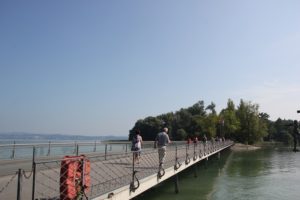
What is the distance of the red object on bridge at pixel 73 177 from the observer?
29.6 ft

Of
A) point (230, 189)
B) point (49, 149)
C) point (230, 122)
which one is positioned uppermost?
point (230, 122)

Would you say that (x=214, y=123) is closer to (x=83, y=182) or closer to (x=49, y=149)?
(x=49, y=149)

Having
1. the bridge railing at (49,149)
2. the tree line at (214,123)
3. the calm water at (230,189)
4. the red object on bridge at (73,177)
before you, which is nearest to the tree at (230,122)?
the tree line at (214,123)

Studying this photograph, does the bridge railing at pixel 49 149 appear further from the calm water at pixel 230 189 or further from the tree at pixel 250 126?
the tree at pixel 250 126

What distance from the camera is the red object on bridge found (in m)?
9.01

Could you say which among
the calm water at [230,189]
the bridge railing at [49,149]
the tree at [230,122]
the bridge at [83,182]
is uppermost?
the tree at [230,122]

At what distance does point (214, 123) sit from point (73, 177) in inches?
A: 4066

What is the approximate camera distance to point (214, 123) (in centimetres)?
11056

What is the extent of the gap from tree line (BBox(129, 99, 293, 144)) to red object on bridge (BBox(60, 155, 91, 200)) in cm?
8384

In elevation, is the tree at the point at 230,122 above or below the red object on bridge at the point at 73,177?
above

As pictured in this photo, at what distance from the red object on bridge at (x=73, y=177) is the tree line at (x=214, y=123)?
83840 mm

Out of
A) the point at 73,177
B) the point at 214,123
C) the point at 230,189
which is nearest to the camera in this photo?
the point at 73,177

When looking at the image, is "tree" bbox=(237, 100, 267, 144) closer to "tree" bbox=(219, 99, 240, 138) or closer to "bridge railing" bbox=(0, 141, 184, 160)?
"tree" bbox=(219, 99, 240, 138)

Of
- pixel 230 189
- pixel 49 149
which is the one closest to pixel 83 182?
pixel 49 149
